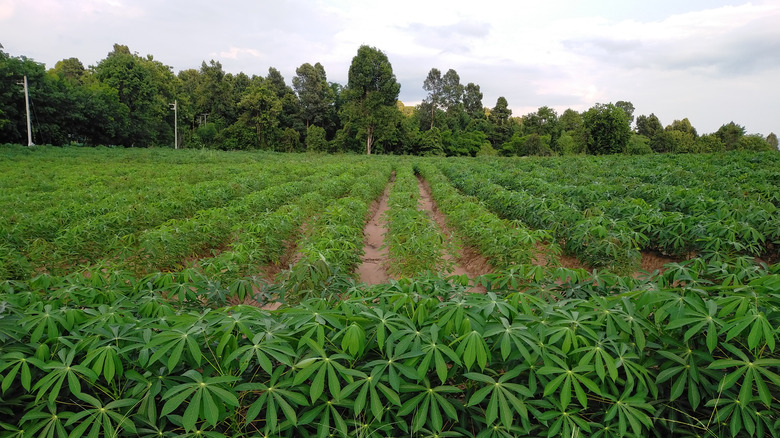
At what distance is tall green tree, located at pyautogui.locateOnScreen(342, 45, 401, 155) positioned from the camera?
133 feet

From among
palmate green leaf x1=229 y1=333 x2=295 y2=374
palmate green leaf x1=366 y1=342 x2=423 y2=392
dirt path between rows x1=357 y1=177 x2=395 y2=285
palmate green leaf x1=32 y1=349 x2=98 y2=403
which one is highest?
palmate green leaf x1=229 y1=333 x2=295 y2=374

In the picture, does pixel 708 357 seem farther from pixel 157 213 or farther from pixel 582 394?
pixel 157 213

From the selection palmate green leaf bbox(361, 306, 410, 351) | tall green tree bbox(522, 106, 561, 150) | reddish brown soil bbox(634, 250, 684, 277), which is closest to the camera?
palmate green leaf bbox(361, 306, 410, 351)

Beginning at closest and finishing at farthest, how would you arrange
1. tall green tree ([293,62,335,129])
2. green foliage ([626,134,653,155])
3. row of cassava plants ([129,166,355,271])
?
row of cassava plants ([129,166,355,271]) → green foliage ([626,134,653,155]) → tall green tree ([293,62,335,129])

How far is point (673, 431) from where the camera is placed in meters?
1.43

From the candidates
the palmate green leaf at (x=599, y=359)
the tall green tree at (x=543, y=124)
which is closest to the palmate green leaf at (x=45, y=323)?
the palmate green leaf at (x=599, y=359)

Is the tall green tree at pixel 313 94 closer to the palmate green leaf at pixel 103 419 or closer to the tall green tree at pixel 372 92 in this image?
the tall green tree at pixel 372 92

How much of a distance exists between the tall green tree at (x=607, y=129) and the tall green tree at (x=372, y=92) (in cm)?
2080

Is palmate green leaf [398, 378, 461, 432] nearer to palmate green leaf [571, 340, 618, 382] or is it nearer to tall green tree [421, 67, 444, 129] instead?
palmate green leaf [571, 340, 618, 382]

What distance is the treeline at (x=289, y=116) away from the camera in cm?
3145

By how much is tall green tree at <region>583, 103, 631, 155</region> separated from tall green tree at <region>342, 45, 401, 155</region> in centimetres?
2080

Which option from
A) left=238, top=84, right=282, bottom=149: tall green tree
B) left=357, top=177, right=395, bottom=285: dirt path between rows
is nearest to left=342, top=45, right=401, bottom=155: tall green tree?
left=238, top=84, right=282, bottom=149: tall green tree

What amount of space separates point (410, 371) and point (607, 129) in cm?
4070

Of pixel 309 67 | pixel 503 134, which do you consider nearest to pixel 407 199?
pixel 309 67
